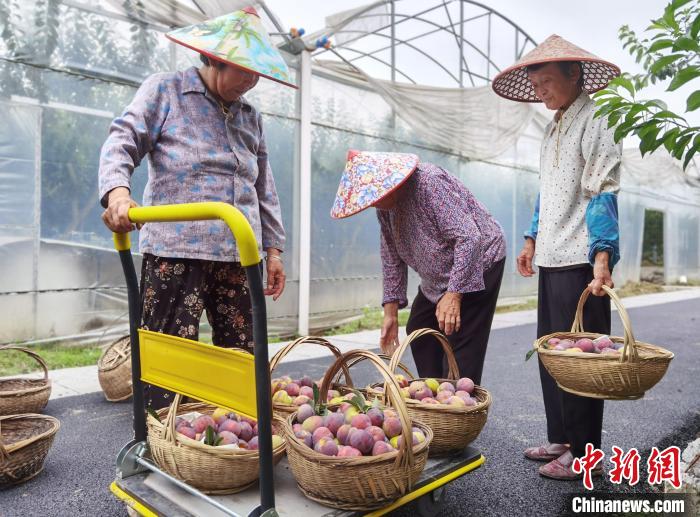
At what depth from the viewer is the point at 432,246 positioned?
8.26 feet

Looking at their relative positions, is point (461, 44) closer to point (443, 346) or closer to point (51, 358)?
point (51, 358)

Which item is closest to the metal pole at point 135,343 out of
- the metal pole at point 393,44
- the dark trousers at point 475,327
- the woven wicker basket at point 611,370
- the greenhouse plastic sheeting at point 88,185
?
the dark trousers at point 475,327

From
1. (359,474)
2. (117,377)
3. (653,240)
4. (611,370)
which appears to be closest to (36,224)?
(117,377)

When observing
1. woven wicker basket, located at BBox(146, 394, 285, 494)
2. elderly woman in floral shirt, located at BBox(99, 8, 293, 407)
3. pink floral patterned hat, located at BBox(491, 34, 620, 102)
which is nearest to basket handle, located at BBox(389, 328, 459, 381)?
woven wicker basket, located at BBox(146, 394, 285, 494)

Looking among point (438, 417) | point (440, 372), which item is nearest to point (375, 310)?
point (440, 372)

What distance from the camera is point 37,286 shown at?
15.7ft

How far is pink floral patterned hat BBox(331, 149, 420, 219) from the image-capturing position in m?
2.26

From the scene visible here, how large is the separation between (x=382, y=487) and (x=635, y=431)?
2.25m

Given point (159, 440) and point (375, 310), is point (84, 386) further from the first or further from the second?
point (375, 310)

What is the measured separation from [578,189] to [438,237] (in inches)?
24.0

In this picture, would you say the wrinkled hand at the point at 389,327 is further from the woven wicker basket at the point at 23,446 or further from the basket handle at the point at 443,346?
→ the woven wicker basket at the point at 23,446

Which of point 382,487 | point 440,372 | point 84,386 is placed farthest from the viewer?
point 84,386

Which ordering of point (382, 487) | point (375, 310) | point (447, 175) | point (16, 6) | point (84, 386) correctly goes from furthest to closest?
1. point (375, 310)
2. point (16, 6)
3. point (84, 386)
4. point (447, 175)
5. point (382, 487)

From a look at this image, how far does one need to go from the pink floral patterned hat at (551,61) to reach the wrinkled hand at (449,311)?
97 cm
